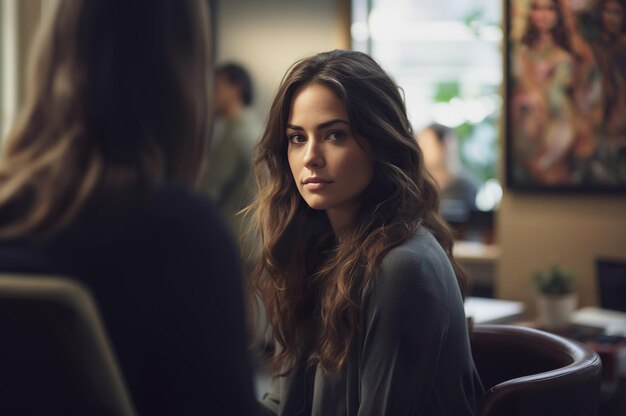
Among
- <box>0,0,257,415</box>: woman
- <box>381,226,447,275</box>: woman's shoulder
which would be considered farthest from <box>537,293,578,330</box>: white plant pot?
<box>0,0,257,415</box>: woman

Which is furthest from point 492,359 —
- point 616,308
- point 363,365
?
point 616,308

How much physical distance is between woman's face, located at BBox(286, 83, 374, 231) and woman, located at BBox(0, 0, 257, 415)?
0.64m

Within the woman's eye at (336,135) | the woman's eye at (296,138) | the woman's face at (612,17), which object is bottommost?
the woman's eye at (296,138)

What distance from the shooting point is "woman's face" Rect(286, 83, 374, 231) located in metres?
1.70

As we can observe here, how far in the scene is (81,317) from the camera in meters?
0.94

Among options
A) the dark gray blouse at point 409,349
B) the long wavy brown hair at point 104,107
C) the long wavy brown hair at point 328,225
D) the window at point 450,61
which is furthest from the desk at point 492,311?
the long wavy brown hair at point 104,107

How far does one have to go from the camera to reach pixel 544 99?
3900 mm

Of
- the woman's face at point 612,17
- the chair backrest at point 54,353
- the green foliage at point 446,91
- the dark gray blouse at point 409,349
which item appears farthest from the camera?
the green foliage at point 446,91

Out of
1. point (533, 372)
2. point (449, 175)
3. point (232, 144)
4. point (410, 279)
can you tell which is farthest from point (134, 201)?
point (449, 175)

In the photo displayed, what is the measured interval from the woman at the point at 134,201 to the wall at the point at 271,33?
13.7 ft

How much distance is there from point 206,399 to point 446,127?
14.8ft

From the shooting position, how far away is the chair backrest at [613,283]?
10.5 ft

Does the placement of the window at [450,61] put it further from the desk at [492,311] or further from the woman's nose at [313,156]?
the woman's nose at [313,156]

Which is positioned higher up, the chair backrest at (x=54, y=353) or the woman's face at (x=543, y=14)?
the woman's face at (x=543, y=14)
